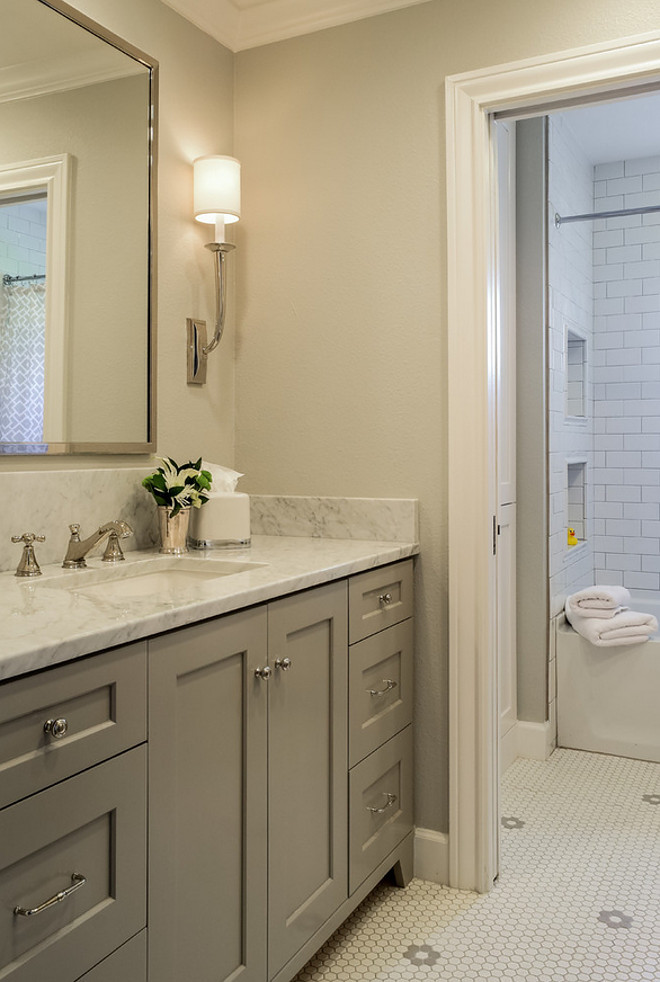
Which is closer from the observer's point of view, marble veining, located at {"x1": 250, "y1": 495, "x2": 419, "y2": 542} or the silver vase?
the silver vase

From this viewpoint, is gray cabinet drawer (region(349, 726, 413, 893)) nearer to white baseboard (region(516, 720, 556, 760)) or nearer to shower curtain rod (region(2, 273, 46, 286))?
white baseboard (region(516, 720, 556, 760))

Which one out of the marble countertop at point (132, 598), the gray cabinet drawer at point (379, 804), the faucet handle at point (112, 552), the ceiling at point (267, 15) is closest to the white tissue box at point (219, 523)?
the marble countertop at point (132, 598)

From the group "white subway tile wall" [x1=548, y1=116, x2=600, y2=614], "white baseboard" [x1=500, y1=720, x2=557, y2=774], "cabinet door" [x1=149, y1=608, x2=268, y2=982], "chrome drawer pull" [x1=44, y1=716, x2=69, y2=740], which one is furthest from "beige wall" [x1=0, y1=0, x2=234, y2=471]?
"white baseboard" [x1=500, y1=720, x2=557, y2=774]


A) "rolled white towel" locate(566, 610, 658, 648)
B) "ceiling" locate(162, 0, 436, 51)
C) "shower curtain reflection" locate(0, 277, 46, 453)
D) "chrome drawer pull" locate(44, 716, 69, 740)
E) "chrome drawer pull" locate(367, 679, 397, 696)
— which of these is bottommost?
"rolled white towel" locate(566, 610, 658, 648)

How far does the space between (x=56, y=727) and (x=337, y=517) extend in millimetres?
1356

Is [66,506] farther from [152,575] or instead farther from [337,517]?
[337,517]

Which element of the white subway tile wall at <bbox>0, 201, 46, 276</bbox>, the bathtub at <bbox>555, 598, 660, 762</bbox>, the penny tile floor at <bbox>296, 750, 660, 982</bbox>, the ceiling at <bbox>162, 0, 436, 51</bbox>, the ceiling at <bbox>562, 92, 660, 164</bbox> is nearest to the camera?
the white subway tile wall at <bbox>0, 201, 46, 276</bbox>

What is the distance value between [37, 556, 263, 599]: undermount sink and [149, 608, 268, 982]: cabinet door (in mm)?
315

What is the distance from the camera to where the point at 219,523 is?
210cm

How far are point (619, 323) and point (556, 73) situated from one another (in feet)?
8.25

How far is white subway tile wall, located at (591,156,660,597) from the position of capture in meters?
4.29

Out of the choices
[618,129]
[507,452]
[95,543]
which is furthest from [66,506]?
[618,129]

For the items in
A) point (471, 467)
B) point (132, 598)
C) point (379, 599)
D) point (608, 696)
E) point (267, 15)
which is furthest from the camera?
point (608, 696)

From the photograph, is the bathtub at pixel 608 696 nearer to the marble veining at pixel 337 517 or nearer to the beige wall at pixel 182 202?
the marble veining at pixel 337 517
